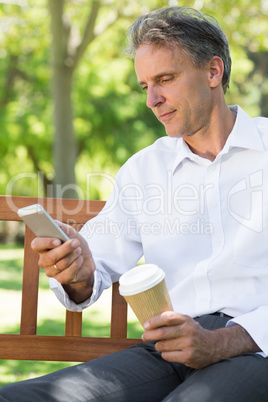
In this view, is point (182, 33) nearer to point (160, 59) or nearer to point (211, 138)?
point (160, 59)

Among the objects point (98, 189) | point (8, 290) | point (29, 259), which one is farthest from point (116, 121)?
point (29, 259)

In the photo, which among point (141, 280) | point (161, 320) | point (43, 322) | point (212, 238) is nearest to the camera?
point (141, 280)

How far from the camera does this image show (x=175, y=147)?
2.66 metres

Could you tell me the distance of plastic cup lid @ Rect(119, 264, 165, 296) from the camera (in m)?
1.68

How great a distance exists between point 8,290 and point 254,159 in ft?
21.0

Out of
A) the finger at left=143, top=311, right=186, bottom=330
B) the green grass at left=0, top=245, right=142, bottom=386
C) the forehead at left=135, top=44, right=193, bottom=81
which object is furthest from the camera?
the green grass at left=0, top=245, right=142, bottom=386

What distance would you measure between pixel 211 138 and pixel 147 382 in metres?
1.11

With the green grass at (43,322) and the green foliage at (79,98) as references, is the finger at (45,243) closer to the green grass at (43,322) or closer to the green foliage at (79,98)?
the green grass at (43,322)

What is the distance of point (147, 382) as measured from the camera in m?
2.15

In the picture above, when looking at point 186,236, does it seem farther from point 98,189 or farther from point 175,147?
point 98,189

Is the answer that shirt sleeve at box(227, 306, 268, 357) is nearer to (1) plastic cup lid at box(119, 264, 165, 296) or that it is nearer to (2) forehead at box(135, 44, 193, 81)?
(1) plastic cup lid at box(119, 264, 165, 296)

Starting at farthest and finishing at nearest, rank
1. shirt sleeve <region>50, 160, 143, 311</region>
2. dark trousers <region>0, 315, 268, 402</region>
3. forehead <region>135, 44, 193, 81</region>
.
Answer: shirt sleeve <region>50, 160, 143, 311</region> → forehead <region>135, 44, 193, 81</region> → dark trousers <region>0, 315, 268, 402</region>

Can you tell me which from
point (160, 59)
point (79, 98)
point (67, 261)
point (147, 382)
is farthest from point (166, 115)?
point (79, 98)

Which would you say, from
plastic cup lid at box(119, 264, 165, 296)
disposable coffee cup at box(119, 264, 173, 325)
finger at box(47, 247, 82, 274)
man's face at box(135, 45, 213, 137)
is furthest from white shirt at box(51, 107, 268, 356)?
plastic cup lid at box(119, 264, 165, 296)
